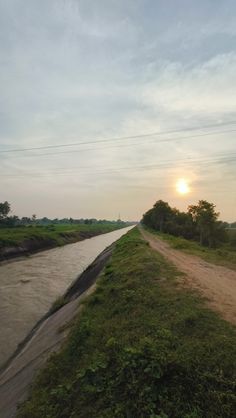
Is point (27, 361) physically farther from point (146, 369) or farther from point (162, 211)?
point (162, 211)

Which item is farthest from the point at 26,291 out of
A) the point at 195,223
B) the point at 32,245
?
the point at 195,223

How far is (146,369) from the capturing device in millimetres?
6012

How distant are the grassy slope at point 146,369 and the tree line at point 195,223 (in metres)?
38.0

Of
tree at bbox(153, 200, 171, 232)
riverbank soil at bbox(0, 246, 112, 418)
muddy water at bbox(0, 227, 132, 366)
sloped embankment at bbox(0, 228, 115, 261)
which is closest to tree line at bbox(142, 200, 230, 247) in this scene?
tree at bbox(153, 200, 171, 232)

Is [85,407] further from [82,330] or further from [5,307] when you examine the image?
[5,307]

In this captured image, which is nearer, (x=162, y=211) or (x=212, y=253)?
(x=212, y=253)

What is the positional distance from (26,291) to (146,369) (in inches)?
699

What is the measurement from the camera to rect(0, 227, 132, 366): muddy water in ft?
46.1

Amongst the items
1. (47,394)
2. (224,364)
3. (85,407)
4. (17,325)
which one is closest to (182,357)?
(224,364)

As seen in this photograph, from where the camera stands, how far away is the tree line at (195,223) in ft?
154

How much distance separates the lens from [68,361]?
27.9 ft

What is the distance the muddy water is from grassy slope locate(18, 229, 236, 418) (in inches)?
184

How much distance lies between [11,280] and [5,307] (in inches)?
346

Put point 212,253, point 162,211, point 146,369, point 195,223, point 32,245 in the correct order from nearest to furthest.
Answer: point 146,369 < point 212,253 < point 32,245 < point 195,223 < point 162,211
